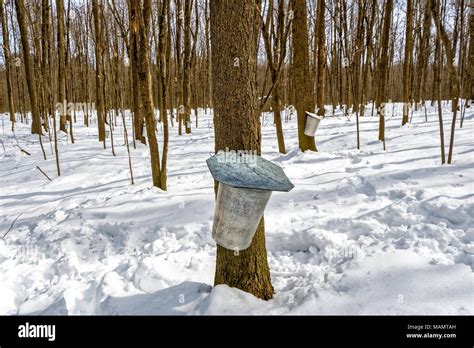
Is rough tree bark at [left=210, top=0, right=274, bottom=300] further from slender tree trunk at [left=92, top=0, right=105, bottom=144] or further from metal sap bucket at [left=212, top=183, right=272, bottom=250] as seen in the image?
slender tree trunk at [left=92, top=0, right=105, bottom=144]

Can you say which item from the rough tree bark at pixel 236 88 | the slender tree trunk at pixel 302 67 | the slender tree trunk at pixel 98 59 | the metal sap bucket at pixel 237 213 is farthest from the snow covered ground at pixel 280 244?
the slender tree trunk at pixel 98 59

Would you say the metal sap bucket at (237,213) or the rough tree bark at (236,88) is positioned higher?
the rough tree bark at (236,88)

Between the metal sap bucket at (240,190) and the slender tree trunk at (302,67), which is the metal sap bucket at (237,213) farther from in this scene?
the slender tree trunk at (302,67)

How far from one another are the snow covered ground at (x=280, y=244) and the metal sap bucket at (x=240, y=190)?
20.2 inches

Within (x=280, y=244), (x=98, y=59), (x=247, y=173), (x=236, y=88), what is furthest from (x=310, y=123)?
(x=98, y=59)

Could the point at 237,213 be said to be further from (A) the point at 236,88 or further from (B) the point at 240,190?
(A) the point at 236,88

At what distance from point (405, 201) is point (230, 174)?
9.16 ft

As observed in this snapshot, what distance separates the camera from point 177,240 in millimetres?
3314

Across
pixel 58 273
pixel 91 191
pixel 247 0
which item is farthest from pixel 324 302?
pixel 91 191

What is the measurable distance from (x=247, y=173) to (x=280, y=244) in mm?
1585

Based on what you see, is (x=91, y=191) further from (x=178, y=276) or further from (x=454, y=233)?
(x=454, y=233)

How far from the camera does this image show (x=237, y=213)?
5.92 feet

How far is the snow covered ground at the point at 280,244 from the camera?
7.02ft

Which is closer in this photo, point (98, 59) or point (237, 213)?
point (237, 213)
